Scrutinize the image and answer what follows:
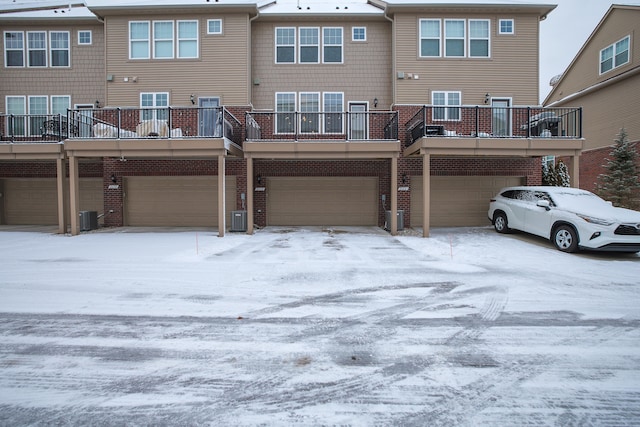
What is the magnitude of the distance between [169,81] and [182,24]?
7.79 feet

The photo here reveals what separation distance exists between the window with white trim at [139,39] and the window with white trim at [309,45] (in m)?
6.33

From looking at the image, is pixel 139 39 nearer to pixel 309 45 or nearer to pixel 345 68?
pixel 309 45

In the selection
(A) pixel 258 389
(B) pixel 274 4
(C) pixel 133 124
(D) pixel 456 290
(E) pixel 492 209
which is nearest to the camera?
(A) pixel 258 389

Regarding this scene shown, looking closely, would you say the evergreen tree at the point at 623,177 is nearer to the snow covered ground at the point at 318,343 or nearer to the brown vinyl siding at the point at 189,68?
the snow covered ground at the point at 318,343

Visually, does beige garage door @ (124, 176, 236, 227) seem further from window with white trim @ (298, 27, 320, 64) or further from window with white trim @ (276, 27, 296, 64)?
window with white trim @ (298, 27, 320, 64)

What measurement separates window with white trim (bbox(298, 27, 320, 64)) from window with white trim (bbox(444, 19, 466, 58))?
533cm

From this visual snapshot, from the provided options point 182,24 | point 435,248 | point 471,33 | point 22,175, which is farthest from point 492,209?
point 22,175

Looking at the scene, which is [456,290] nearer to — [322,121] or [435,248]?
[435,248]

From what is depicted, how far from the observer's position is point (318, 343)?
3604mm

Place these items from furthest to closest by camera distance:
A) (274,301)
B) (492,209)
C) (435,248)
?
(492,209)
(435,248)
(274,301)

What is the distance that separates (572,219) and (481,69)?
26.7ft

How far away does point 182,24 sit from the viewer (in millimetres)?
13992

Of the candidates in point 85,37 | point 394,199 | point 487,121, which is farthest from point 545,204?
point 85,37

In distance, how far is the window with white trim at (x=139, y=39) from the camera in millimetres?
14031
